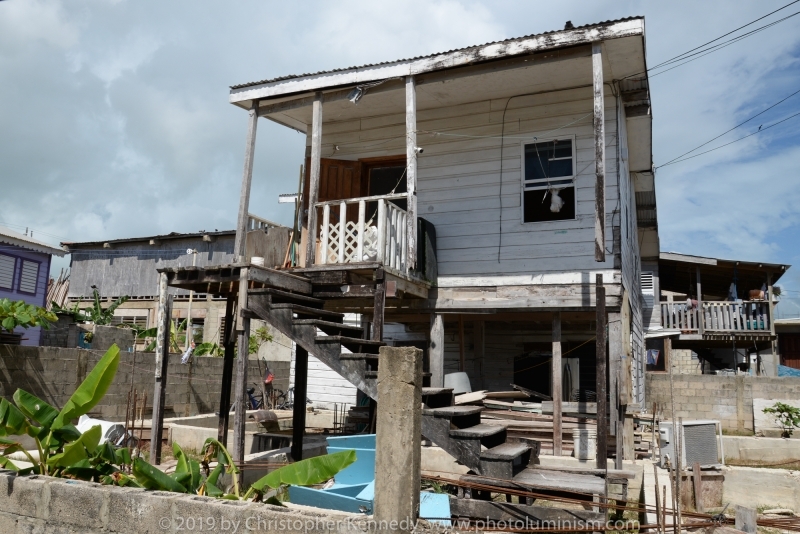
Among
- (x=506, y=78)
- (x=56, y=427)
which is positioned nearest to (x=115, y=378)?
(x=56, y=427)

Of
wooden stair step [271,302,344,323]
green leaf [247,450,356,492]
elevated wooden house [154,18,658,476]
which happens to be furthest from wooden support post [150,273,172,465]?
green leaf [247,450,356,492]

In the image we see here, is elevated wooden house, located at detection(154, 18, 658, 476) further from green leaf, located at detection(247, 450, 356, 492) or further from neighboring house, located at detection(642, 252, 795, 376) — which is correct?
neighboring house, located at detection(642, 252, 795, 376)

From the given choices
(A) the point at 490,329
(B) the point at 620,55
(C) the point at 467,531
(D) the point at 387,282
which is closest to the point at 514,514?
(C) the point at 467,531

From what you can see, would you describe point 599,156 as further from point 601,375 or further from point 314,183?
point 314,183

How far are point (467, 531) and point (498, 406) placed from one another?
698 centimetres

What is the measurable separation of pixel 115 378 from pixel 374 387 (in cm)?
876

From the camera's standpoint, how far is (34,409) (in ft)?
19.3

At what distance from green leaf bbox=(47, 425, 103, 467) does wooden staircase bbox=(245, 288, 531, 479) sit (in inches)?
116

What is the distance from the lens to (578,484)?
6.22m

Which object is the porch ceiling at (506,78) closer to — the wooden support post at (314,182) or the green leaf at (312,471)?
the wooden support post at (314,182)

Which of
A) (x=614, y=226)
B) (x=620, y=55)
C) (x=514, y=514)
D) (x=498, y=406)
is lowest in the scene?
(x=514, y=514)

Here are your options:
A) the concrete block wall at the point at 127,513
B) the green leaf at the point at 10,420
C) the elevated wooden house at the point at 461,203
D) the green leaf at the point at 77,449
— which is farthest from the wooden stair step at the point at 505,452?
the green leaf at the point at 10,420

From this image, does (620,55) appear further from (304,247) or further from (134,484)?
(134,484)

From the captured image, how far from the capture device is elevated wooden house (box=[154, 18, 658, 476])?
891 centimetres
